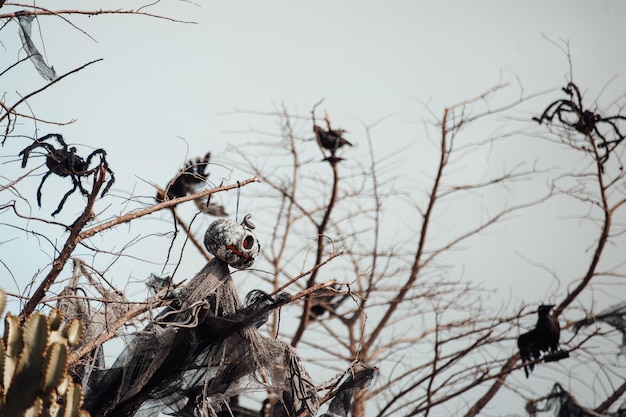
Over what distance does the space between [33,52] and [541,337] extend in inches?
167

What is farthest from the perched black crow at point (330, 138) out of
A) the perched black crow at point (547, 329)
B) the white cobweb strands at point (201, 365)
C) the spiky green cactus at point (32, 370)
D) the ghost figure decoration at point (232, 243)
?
the spiky green cactus at point (32, 370)

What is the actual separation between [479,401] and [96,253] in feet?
16.3

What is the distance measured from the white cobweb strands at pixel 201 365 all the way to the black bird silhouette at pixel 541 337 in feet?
8.25

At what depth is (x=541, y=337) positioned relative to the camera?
656 cm

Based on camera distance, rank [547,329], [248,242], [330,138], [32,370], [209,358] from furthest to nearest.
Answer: [330,138], [547,329], [248,242], [209,358], [32,370]

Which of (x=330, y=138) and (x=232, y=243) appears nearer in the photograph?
(x=232, y=243)

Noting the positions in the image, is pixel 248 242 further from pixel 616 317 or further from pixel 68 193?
pixel 616 317

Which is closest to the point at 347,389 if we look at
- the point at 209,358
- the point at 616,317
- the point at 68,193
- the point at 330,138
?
the point at 209,358

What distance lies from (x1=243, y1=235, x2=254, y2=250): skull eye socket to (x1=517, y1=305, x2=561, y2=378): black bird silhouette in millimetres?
2713

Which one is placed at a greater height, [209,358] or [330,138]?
[330,138]

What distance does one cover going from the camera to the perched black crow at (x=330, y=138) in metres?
7.26

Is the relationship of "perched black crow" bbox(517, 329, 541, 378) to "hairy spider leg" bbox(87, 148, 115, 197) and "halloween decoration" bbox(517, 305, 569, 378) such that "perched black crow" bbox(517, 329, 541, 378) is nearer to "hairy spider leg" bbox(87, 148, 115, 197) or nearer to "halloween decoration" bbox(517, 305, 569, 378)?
"halloween decoration" bbox(517, 305, 569, 378)

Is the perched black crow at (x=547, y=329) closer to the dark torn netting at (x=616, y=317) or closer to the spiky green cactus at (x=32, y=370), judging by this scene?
the dark torn netting at (x=616, y=317)

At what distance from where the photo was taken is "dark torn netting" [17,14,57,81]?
429 cm
